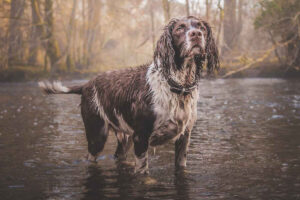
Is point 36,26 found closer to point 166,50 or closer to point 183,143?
point 183,143

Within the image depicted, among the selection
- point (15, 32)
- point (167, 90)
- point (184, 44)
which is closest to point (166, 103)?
point (167, 90)

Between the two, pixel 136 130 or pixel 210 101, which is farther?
pixel 210 101

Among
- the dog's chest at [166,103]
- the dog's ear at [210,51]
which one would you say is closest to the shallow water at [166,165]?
the dog's chest at [166,103]

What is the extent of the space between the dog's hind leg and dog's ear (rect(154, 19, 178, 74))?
1.57 m

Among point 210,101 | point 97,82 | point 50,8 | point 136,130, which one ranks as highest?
point 50,8

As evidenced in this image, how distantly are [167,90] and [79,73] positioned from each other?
25220mm

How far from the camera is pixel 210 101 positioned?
15.6 m

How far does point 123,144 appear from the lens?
627 cm

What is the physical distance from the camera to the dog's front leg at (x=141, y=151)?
507 centimetres

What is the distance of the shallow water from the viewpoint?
4742mm

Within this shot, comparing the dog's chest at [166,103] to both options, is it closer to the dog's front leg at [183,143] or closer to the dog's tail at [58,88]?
the dog's front leg at [183,143]

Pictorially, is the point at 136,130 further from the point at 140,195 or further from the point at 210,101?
the point at 210,101

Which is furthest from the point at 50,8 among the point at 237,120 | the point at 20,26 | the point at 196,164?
the point at 196,164

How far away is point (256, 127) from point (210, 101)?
20.6 feet
